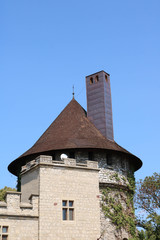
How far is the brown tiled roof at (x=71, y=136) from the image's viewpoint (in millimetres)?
24344

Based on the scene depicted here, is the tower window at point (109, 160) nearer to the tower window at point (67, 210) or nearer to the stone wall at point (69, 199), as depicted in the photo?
the stone wall at point (69, 199)

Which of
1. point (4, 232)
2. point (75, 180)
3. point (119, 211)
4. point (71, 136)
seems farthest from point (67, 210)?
point (71, 136)

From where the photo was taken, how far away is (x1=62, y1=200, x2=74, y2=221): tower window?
19878 millimetres

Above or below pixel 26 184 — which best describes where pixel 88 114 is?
above

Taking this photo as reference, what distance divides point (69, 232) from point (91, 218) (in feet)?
5.02

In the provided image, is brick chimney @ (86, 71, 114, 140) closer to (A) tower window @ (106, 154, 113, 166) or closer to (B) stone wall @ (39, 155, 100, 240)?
(A) tower window @ (106, 154, 113, 166)

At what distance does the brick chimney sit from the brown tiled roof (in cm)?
50

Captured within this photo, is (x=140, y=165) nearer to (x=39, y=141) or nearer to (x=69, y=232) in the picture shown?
(x=39, y=141)

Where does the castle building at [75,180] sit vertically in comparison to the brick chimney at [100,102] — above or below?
below

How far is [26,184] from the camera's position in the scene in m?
21.6

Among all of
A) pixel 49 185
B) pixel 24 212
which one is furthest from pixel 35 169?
pixel 24 212

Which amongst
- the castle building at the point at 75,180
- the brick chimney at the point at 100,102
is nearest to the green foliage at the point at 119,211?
the castle building at the point at 75,180

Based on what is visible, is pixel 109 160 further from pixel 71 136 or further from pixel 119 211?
pixel 119 211

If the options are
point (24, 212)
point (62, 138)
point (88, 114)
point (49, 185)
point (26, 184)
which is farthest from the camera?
point (88, 114)
